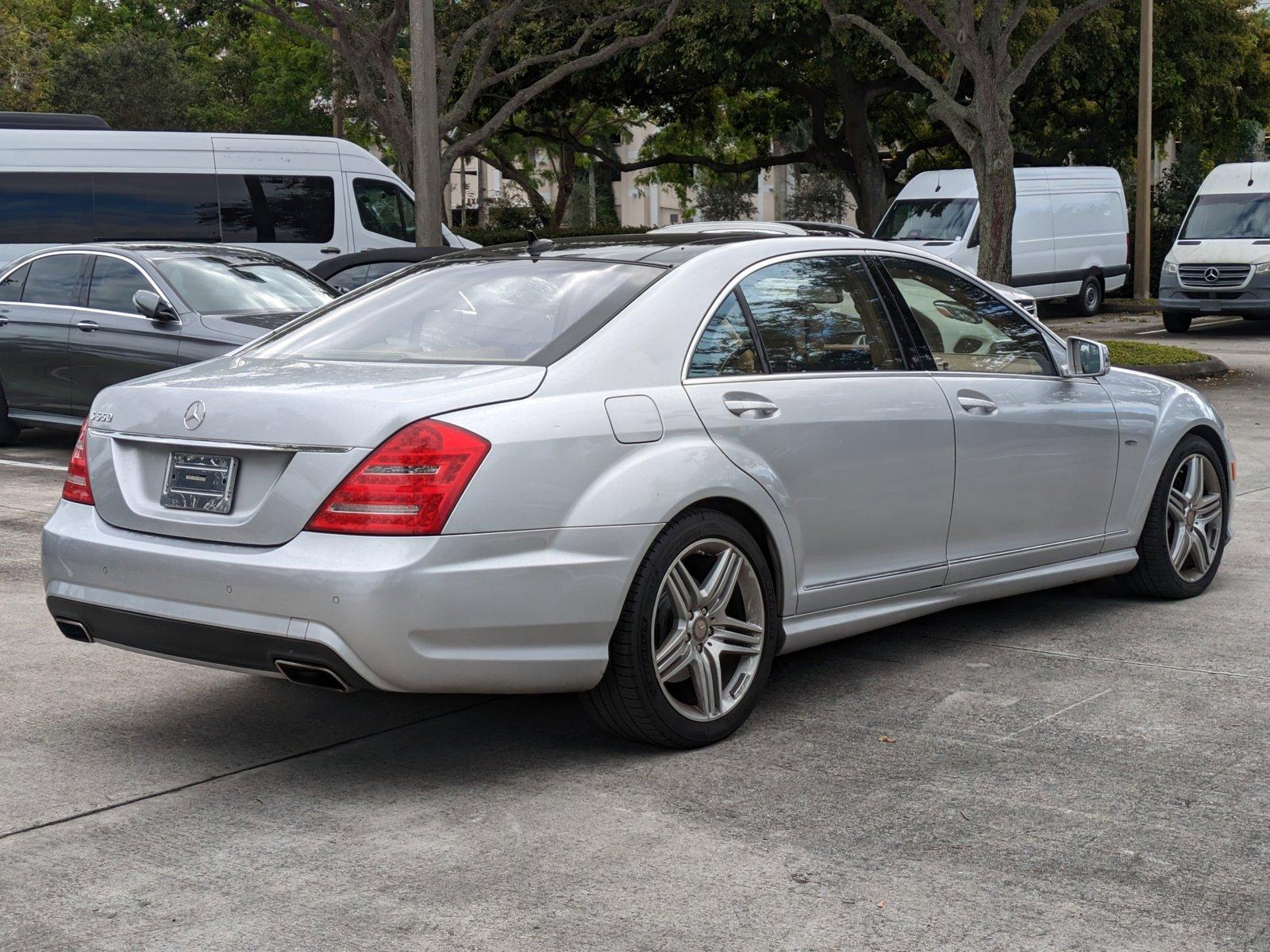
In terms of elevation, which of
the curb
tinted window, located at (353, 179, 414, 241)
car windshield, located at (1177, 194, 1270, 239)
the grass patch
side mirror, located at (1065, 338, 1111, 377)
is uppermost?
tinted window, located at (353, 179, 414, 241)

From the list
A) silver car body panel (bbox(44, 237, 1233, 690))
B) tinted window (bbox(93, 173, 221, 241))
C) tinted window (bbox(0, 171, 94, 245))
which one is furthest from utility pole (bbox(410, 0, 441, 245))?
silver car body panel (bbox(44, 237, 1233, 690))

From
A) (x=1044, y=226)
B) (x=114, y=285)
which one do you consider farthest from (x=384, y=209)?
(x=1044, y=226)

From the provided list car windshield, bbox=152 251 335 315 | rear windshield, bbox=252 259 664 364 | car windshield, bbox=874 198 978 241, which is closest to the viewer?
rear windshield, bbox=252 259 664 364

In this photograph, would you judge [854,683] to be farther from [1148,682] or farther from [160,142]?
[160,142]

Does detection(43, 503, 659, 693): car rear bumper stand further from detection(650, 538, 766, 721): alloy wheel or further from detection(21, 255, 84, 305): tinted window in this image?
detection(21, 255, 84, 305): tinted window

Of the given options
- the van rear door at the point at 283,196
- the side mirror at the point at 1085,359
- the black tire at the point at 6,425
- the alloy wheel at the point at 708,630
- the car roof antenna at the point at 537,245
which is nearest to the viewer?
the alloy wheel at the point at 708,630

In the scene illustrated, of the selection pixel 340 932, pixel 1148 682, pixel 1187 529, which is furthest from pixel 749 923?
pixel 1187 529

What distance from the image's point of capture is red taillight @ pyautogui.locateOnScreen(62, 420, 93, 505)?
4.84m

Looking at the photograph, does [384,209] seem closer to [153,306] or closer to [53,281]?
[53,281]

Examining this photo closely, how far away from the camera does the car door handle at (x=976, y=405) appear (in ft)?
18.6

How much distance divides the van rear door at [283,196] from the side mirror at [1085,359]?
14.7m

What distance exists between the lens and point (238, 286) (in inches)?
453

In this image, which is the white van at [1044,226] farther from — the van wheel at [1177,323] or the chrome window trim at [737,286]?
the chrome window trim at [737,286]

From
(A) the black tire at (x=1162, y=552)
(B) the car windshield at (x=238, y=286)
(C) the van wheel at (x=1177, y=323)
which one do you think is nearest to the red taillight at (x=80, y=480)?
(A) the black tire at (x=1162, y=552)
